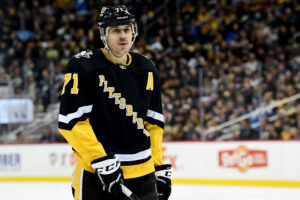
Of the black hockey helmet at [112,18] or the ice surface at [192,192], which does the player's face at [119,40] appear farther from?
the ice surface at [192,192]

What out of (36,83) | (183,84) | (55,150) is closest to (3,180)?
(55,150)

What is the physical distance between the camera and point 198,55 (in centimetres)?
1005

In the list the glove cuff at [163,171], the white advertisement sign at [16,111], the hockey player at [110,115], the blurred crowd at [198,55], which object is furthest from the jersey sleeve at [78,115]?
the white advertisement sign at [16,111]

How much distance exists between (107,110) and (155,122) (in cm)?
33

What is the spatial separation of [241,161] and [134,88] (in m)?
5.64

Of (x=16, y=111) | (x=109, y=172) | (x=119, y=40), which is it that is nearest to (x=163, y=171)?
(x=109, y=172)

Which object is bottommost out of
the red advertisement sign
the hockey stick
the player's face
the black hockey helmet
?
the red advertisement sign

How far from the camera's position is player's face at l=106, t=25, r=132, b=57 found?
234 cm

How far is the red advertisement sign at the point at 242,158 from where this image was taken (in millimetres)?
7699

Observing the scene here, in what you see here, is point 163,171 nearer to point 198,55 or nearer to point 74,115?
point 74,115

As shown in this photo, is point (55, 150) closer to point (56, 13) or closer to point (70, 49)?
point (70, 49)

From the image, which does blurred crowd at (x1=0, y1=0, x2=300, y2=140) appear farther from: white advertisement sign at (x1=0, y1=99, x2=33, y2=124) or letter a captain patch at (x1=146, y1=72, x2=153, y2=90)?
letter a captain patch at (x1=146, y1=72, x2=153, y2=90)

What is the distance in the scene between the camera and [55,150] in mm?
8398

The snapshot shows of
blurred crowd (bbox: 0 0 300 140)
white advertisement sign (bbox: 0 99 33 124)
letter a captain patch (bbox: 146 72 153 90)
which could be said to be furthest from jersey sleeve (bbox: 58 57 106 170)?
white advertisement sign (bbox: 0 99 33 124)
